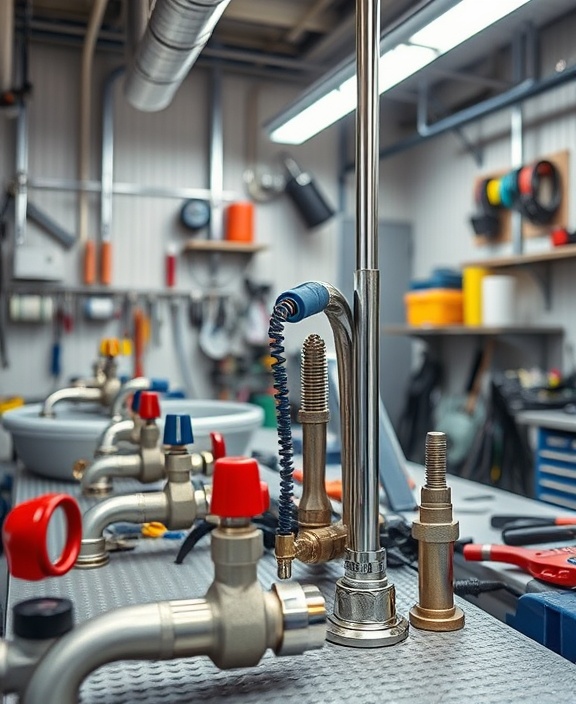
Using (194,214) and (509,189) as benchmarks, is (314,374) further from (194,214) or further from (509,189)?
(194,214)

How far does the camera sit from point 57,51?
171 inches

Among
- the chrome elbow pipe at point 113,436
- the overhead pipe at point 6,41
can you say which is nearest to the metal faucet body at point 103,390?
the chrome elbow pipe at point 113,436

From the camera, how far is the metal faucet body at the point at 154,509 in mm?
1017

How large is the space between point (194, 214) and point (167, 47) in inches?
106

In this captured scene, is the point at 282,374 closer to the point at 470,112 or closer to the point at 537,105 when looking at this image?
the point at 470,112

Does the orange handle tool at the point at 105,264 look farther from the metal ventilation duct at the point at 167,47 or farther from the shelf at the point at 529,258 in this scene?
the shelf at the point at 529,258

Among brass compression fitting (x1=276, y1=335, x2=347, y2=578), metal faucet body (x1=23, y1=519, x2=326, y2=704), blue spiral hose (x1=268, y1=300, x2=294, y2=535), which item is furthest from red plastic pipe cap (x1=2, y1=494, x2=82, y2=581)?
brass compression fitting (x1=276, y1=335, x2=347, y2=578)

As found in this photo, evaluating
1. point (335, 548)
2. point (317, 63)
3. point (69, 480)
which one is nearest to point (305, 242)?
point (317, 63)

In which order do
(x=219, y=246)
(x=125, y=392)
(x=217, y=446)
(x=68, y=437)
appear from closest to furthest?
(x=217, y=446)
(x=68, y=437)
(x=125, y=392)
(x=219, y=246)

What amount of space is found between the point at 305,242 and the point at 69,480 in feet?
A: 11.9

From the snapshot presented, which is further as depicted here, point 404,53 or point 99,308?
point 99,308

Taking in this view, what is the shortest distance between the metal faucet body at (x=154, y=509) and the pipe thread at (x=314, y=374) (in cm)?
24

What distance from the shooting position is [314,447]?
2.98ft

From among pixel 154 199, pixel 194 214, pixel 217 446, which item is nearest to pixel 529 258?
pixel 194 214
